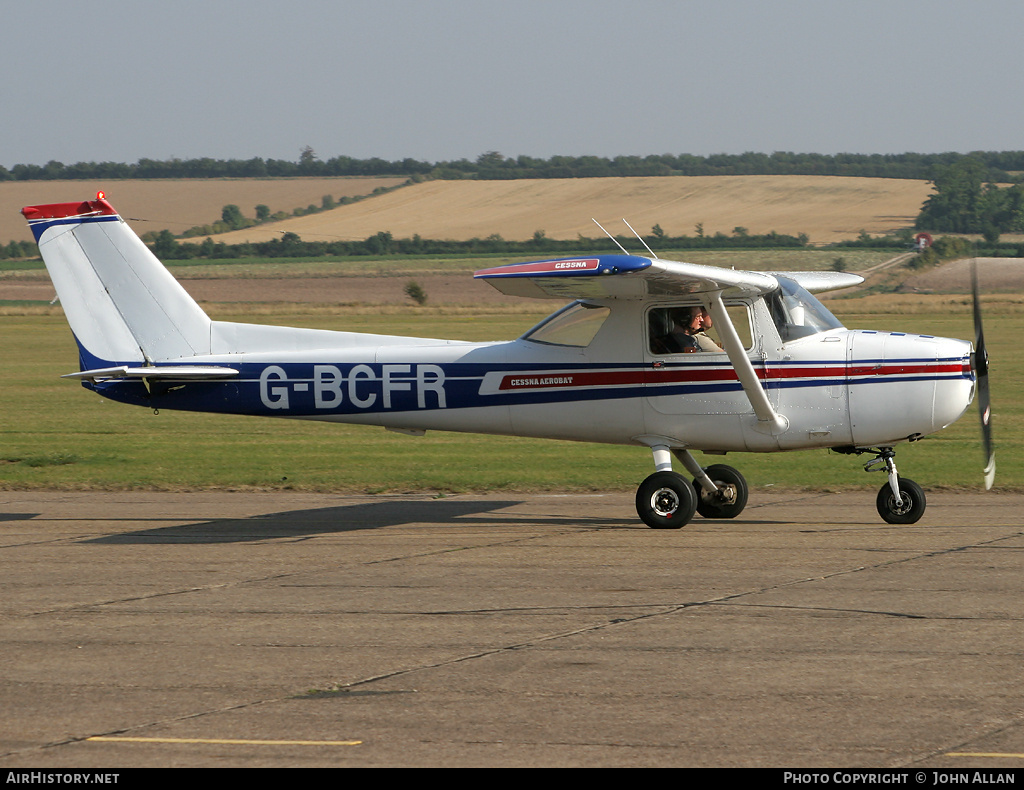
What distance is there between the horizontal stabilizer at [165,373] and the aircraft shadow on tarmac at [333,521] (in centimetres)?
149

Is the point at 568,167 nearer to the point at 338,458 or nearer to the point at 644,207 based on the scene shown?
the point at 644,207

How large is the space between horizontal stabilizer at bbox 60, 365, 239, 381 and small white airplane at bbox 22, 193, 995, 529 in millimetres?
22

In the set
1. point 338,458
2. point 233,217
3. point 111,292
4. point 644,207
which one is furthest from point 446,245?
point 111,292

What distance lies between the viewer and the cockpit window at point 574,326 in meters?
11.8

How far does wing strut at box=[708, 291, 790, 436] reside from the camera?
35.8ft

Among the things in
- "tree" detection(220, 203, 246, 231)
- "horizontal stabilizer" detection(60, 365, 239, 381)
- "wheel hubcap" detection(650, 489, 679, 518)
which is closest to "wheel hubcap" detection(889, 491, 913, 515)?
"wheel hubcap" detection(650, 489, 679, 518)

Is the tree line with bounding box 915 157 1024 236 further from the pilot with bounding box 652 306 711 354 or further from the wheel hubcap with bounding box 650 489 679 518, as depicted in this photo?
the wheel hubcap with bounding box 650 489 679 518

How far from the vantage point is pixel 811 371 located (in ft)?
36.6

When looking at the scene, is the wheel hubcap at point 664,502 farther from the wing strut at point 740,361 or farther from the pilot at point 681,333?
the pilot at point 681,333

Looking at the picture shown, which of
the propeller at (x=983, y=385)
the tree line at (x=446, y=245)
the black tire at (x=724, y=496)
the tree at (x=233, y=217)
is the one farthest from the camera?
the tree at (x=233, y=217)

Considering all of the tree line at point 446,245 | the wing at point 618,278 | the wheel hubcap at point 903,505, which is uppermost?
the tree line at point 446,245

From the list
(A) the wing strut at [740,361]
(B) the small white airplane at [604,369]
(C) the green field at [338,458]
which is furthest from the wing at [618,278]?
(C) the green field at [338,458]

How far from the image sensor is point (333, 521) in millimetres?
12266

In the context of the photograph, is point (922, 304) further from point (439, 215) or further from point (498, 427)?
point (498, 427)
